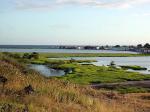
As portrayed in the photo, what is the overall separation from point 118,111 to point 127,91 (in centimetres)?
2489

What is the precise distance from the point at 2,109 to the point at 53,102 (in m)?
3.37

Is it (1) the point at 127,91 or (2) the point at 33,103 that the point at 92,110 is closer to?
(2) the point at 33,103

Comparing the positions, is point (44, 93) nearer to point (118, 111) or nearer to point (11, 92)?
point (11, 92)

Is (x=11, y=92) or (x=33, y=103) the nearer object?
(x=33, y=103)

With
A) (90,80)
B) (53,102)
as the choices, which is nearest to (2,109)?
(53,102)

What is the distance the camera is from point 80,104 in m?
16.0

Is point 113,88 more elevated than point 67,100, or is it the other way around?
point 67,100

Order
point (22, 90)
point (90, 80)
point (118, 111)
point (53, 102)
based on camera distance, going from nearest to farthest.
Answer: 1. point (53, 102)
2. point (22, 90)
3. point (118, 111)
4. point (90, 80)

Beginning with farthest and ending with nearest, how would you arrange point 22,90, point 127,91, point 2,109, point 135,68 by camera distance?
point 135,68 < point 127,91 < point 22,90 < point 2,109

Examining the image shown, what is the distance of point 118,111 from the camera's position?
1698 centimetres

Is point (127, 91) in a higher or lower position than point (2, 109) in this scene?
lower

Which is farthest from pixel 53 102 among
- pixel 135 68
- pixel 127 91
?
pixel 135 68

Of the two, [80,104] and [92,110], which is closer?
[92,110]

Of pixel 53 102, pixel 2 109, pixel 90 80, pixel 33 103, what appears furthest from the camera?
pixel 90 80
